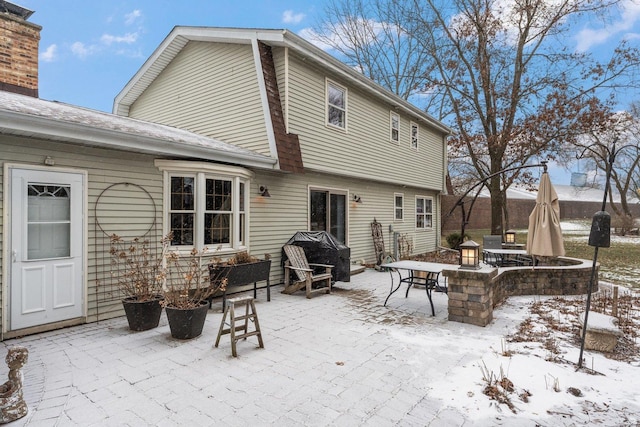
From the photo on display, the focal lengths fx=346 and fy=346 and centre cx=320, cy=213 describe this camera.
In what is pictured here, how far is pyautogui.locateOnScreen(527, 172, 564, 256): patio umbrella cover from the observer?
5477mm

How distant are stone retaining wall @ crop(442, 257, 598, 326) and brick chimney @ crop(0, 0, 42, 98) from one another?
772 centimetres

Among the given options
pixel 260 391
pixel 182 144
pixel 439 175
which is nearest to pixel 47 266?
pixel 182 144

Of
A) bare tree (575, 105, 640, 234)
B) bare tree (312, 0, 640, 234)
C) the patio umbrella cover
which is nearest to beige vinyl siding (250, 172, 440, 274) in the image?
the patio umbrella cover

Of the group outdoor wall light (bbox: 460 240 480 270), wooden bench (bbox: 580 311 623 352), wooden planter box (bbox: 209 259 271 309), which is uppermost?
outdoor wall light (bbox: 460 240 480 270)

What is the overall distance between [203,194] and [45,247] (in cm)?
235

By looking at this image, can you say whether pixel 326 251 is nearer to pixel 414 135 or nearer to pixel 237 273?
pixel 237 273

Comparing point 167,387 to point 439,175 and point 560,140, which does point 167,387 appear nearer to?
point 439,175

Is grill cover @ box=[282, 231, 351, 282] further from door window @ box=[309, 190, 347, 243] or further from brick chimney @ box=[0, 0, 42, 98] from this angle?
brick chimney @ box=[0, 0, 42, 98]

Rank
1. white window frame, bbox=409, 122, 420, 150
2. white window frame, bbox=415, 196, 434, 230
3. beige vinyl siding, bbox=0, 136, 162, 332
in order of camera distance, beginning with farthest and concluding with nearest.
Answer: white window frame, bbox=415, 196, 434, 230 < white window frame, bbox=409, 122, 420, 150 < beige vinyl siding, bbox=0, 136, 162, 332

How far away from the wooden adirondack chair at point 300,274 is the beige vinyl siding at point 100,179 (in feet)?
8.81

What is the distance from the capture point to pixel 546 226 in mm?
5492

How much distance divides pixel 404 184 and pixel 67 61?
1836 cm

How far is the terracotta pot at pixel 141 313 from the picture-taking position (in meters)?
4.59

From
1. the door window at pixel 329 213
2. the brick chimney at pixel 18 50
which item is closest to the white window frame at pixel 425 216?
the door window at pixel 329 213
